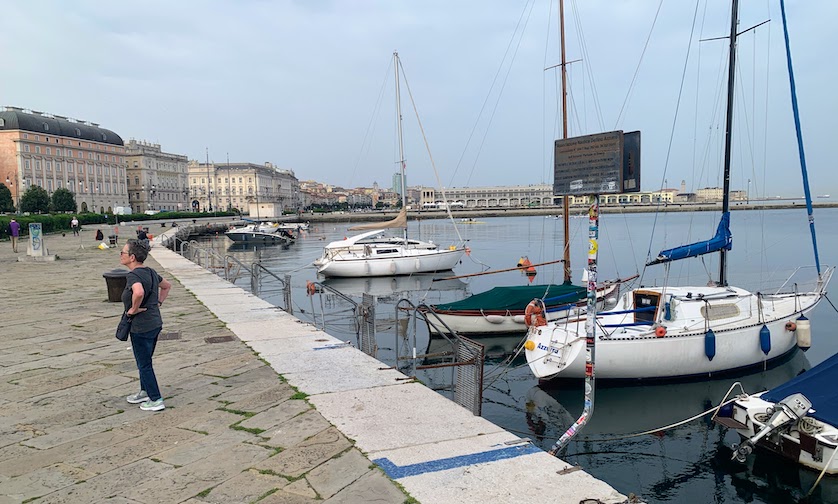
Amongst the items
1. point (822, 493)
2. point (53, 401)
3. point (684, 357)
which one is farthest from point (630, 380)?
point (53, 401)

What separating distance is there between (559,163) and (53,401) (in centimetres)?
614

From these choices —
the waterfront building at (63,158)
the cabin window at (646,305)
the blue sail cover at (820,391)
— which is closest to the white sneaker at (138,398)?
the blue sail cover at (820,391)

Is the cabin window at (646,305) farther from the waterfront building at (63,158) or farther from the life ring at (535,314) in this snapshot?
the waterfront building at (63,158)

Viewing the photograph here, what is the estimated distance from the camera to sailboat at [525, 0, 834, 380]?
11.5 metres

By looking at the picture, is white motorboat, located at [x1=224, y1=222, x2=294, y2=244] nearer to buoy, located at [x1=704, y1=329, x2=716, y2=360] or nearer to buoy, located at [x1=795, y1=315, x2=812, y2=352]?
buoy, located at [x1=795, y1=315, x2=812, y2=352]

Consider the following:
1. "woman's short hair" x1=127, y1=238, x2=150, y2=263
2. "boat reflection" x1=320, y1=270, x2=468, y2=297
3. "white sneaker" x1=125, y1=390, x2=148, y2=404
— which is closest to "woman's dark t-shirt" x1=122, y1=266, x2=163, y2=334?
"woman's short hair" x1=127, y1=238, x2=150, y2=263

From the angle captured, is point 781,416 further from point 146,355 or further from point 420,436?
point 146,355

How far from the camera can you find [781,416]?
7.69 m

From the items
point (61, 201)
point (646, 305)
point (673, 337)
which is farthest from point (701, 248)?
point (61, 201)

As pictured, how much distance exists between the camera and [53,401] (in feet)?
20.2

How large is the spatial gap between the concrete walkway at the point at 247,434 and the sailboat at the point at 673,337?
5202 millimetres

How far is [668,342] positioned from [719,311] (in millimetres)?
1714

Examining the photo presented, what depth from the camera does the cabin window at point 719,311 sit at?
12156 millimetres

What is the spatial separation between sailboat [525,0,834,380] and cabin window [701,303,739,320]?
2cm
